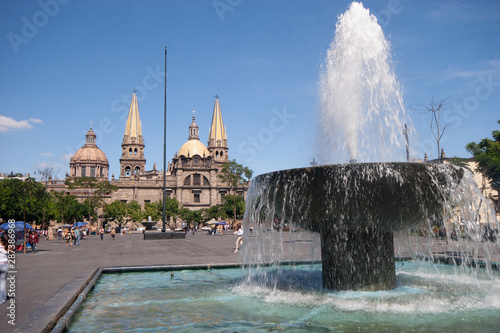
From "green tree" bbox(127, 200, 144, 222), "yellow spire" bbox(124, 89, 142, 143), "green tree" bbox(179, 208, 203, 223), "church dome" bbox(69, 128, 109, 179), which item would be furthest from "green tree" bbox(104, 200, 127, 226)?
"church dome" bbox(69, 128, 109, 179)

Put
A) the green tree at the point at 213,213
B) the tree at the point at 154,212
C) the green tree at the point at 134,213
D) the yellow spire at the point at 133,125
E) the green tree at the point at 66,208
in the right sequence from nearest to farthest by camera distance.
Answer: the green tree at the point at 66,208 < the green tree at the point at 134,213 < the tree at the point at 154,212 < the green tree at the point at 213,213 < the yellow spire at the point at 133,125

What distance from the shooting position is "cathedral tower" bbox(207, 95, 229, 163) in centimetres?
9506

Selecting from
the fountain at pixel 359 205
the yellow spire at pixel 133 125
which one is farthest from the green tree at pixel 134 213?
the fountain at pixel 359 205

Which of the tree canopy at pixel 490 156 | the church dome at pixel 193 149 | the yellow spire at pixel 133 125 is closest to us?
the tree canopy at pixel 490 156

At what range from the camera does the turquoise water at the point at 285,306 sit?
4730 millimetres

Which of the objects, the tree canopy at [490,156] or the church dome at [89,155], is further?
the church dome at [89,155]

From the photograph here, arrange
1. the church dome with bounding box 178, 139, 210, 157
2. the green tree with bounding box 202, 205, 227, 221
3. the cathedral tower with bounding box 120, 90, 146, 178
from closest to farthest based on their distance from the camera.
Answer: the green tree with bounding box 202, 205, 227, 221, the church dome with bounding box 178, 139, 210, 157, the cathedral tower with bounding box 120, 90, 146, 178

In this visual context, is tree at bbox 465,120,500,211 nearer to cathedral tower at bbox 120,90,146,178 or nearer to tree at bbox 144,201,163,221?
tree at bbox 144,201,163,221

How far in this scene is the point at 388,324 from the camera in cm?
470

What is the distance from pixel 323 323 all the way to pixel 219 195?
3151 inches

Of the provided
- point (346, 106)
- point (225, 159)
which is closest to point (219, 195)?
point (225, 159)

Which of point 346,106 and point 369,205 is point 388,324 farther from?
point 346,106

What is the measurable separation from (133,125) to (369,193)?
93.7m

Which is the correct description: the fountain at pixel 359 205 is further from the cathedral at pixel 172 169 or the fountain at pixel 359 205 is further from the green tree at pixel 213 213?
the cathedral at pixel 172 169
